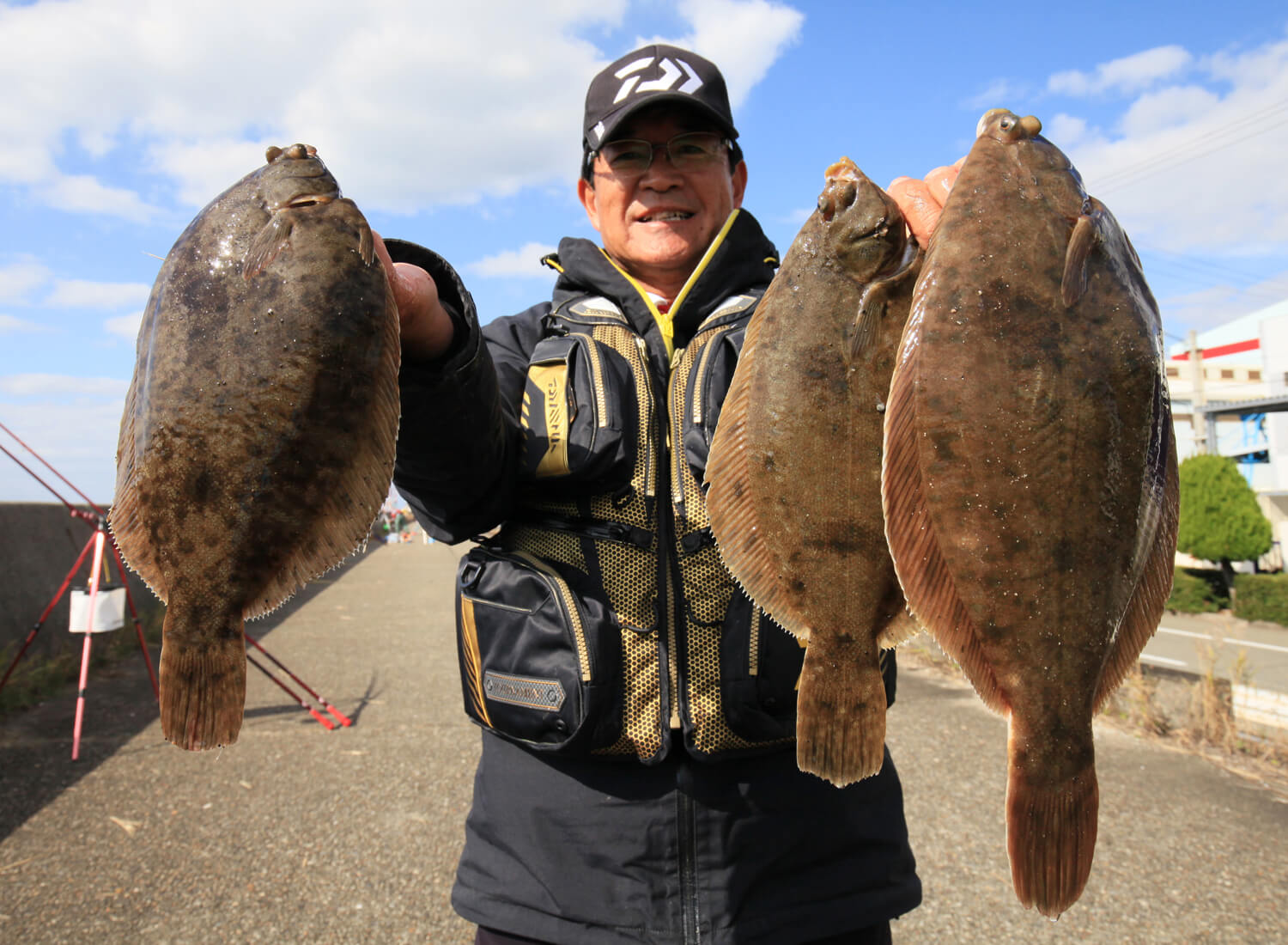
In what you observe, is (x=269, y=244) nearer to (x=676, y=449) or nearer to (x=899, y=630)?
(x=676, y=449)

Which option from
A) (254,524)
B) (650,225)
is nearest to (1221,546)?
(650,225)

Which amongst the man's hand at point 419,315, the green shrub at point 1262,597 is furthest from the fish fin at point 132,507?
the green shrub at point 1262,597

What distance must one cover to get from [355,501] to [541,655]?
2.39ft

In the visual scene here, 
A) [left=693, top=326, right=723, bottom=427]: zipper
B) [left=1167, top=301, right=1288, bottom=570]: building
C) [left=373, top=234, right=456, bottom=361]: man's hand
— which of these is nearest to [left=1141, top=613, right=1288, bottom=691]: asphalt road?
[left=1167, top=301, right=1288, bottom=570]: building

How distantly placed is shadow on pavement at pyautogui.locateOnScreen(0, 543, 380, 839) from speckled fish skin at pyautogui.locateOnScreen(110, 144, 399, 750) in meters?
3.71

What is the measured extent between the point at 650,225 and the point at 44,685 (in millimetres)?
8461

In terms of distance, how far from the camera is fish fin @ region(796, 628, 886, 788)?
141 centimetres

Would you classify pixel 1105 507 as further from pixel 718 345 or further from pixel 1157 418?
pixel 718 345

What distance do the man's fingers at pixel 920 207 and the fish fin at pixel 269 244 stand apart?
118 centimetres

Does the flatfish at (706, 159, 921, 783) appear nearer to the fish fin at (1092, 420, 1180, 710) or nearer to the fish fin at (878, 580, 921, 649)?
the fish fin at (878, 580, 921, 649)

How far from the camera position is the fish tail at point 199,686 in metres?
1.34

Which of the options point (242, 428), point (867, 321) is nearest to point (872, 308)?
point (867, 321)

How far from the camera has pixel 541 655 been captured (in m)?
2.04

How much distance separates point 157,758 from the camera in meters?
6.63
